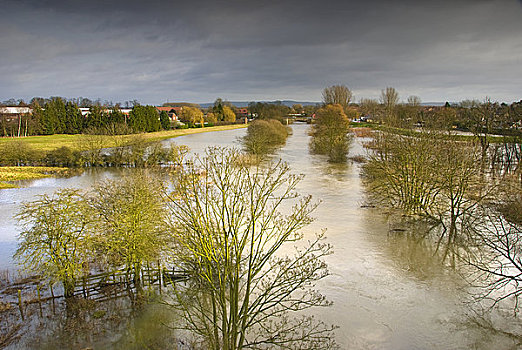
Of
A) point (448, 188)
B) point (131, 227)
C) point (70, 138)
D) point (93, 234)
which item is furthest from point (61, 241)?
point (70, 138)

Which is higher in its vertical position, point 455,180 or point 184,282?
point 455,180

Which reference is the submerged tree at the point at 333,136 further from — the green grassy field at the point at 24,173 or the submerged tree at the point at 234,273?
the submerged tree at the point at 234,273

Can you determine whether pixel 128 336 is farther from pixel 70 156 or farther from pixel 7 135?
pixel 7 135

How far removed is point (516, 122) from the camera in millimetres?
32906

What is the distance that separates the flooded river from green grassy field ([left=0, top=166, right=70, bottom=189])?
10093 millimetres

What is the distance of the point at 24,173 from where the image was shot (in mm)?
33500

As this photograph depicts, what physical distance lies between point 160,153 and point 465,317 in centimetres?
3247

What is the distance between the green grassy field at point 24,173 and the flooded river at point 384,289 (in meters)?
10.1

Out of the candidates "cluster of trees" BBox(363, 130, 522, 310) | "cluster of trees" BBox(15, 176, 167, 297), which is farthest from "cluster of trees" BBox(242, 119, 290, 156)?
"cluster of trees" BBox(15, 176, 167, 297)

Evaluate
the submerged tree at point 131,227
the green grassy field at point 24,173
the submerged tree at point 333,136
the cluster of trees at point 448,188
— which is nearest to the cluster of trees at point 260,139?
the submerged tree at point 333,136

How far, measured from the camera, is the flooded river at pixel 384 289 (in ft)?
32.6

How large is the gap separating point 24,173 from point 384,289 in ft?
106

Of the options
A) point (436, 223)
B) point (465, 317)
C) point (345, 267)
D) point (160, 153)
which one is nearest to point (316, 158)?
point (160, 153)

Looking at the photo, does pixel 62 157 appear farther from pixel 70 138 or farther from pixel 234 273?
pixel 234 273
